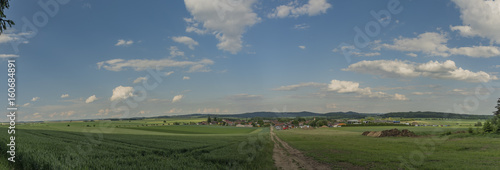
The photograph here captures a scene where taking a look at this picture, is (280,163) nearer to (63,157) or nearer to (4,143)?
(63,157)

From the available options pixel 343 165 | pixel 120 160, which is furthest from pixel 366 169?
pixel 120 160

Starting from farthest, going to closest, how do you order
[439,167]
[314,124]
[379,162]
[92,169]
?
1. [314,124]
2. [379,162]
3. [439,167]
4. [92,169]

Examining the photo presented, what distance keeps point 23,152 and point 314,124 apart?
177 m

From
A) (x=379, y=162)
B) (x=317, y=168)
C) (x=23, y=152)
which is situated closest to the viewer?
(x=23, y=152)

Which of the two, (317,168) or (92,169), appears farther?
(317,168)

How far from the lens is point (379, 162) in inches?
854

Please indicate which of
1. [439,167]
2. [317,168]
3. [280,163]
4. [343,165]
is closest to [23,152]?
[280,163]

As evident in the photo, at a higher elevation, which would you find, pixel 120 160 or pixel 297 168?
pixel 120 160

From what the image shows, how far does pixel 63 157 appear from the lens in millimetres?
17000

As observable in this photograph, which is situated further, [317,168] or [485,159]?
[485,159]

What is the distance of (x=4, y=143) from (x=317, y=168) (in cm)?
2606

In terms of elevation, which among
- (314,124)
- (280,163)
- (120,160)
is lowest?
(314,124)

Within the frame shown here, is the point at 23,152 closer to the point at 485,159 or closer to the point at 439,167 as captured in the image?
the point at 439,167

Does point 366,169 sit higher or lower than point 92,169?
lower
